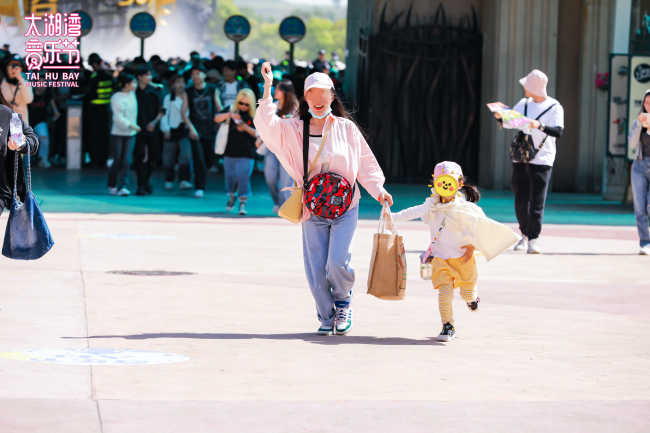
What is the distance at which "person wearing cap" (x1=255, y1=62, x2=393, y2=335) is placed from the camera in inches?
264

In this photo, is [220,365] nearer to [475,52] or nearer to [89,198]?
[89,198]

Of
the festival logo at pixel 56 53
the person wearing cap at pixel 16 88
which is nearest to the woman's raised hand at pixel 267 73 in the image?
the person wearing cap at pixel 16 88

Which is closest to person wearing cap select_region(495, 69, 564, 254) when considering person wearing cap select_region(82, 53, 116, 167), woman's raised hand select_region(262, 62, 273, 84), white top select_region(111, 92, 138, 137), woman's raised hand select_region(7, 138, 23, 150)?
woman's raised hand select_region(262, 62, 273, 84)

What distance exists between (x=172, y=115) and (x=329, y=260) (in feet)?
38.5

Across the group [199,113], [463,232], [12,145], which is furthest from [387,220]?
[199,113]

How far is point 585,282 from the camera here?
9773 millimetres

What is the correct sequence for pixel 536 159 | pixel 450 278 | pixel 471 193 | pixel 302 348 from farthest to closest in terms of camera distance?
pixel 536 159 < pixel 471 193 < pixel 450 278 < pixel 302 348

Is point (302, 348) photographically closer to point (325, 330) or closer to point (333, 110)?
point (325, 330)

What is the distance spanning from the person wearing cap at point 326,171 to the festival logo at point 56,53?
15.5 m

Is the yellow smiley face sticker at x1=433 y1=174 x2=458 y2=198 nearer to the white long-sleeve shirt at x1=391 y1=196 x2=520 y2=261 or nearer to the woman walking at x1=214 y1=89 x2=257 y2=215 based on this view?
the white long-sleeve shirt at x1=391 y1=196 x2=520 y2=261

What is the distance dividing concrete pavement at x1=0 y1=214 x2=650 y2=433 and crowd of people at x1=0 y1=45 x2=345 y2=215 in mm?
4344

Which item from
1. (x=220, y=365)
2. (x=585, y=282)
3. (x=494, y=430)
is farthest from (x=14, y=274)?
(x=494, y=430)

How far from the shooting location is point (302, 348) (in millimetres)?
6238

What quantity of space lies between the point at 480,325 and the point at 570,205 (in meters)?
12.7
